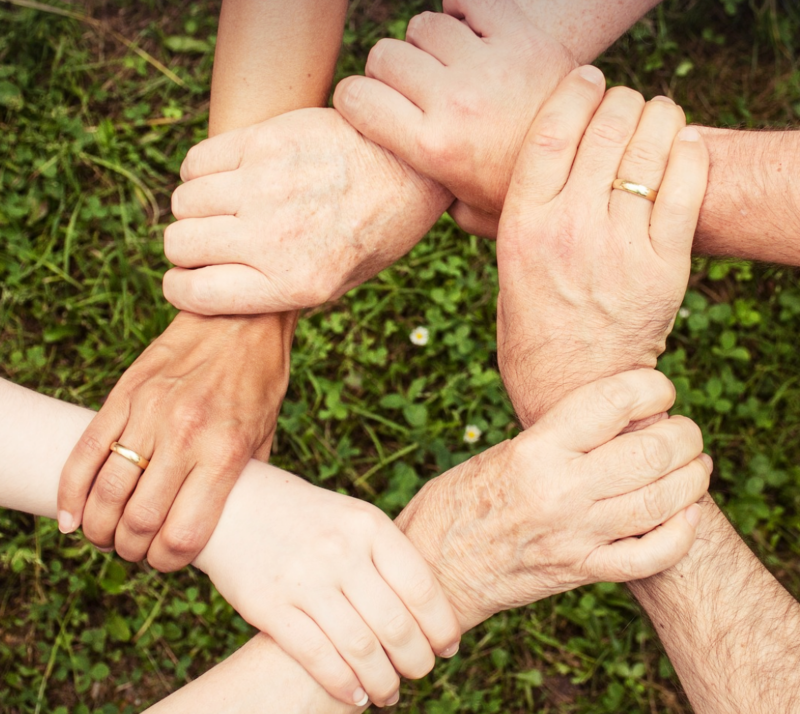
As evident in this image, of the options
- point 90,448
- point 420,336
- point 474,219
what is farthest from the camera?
point 420,336

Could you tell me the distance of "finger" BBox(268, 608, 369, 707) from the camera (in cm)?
182

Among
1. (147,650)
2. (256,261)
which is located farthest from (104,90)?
(147,650)

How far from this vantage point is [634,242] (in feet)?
6.02

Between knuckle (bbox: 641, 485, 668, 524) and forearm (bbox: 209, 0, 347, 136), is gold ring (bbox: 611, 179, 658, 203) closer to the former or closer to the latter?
knuckle (bbox: 641, 485, 668, 524)

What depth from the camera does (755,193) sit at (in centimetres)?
185

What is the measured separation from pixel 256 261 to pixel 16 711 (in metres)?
2.16

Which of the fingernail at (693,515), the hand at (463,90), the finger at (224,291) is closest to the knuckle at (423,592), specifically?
the fingernail at (693,515)

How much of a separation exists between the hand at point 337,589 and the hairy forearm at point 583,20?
1.60m

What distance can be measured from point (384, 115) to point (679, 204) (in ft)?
2.92

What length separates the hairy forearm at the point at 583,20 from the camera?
2.23m


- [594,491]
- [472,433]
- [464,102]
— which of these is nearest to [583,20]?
[464,102]

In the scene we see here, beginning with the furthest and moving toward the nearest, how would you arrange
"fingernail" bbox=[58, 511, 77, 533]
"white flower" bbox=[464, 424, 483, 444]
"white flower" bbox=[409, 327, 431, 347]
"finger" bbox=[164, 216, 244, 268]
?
"white flower" bbox=[409, 327, 431, 347] < "white flower" bbox=[464, 424, 483, 444] < "finger" bbox=[164, 216, 244, 268] < "fingernail" bbox=[58, 511, 77, 533]

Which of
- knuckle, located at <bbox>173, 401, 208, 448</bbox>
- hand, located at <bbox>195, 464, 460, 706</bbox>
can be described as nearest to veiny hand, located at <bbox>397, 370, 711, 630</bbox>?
hand, located at <bbox>195, 464, 460, 706</bbox>

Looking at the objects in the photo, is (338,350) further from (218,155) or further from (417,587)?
(417,587)
